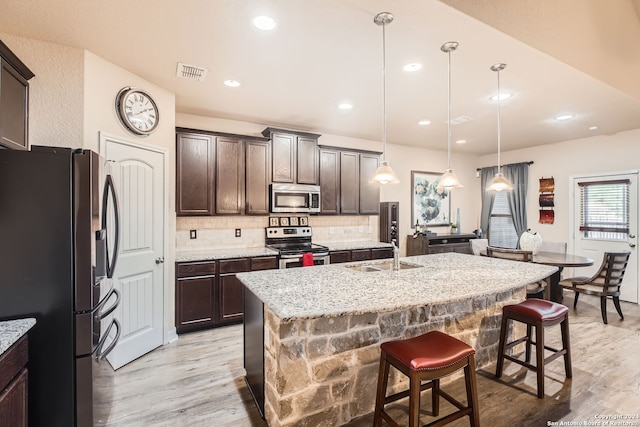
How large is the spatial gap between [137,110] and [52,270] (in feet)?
5.94

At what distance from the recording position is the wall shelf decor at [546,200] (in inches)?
219

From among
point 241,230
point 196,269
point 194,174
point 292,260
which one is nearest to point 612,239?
point 292,260

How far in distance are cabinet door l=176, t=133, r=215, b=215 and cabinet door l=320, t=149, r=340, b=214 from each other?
5.23 feet

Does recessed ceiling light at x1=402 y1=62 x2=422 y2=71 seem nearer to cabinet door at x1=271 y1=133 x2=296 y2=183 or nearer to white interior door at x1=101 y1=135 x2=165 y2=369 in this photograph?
cabinet door at x1=271 y1=133 x2=296 y2=183

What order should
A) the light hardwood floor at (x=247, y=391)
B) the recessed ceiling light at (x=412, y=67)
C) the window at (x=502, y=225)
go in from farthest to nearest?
the window at (x=502, y=225) → the recessed ceiling light at (x=412, y=67) → the light hardwood floor at (x=247, y=391)

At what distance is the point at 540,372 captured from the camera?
2283mm

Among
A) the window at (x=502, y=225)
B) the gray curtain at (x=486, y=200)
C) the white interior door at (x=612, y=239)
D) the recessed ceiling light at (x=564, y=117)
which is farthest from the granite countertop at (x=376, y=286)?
the gray curtain at (x=486, y=200)

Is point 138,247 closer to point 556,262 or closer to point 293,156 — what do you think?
point 293,156

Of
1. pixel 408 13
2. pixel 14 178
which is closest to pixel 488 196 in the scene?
pixel 408 13

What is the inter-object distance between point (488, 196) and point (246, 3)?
6.13 m

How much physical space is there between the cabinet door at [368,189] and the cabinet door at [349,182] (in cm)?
8

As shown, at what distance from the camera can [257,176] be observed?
13.5 ft

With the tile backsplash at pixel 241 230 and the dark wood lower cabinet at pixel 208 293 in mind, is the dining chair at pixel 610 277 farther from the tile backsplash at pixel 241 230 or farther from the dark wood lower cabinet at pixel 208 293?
the dark wood lower cabinet at pixel 208 293

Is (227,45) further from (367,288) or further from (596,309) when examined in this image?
(596,309)
